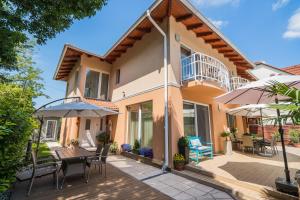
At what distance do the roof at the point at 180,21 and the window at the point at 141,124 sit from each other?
4.03m

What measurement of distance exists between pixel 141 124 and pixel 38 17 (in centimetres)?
631

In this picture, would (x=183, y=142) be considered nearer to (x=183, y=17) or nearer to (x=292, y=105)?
(x=292, y=105)

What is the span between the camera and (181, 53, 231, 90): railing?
659cm

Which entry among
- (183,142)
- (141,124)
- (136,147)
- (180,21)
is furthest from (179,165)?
(180,21)

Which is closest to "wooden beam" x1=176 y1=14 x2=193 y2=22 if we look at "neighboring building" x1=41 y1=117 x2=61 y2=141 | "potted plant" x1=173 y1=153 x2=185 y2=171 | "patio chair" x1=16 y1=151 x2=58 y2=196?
"potted plant" x1=173 y1=153 x2=185 y2=171

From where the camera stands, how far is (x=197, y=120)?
780cm

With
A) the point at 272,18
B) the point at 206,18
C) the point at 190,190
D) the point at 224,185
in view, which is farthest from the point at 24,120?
the point at 272,18

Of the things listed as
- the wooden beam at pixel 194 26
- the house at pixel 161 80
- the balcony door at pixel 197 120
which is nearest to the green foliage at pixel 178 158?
the house at pixel 161 80

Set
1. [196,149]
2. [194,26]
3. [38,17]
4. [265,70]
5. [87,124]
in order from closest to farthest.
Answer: [38,17]
[196,149]
[194,26]
[87,124]
[265,70]

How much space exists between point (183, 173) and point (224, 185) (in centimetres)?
143

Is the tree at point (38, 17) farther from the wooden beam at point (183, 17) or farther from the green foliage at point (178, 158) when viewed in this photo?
the green foliage at point (178, 158)

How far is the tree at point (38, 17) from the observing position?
4680 mm

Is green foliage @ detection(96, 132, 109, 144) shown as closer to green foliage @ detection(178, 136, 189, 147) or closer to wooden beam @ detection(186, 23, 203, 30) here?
green foliage @ detection(178, 136, 189, 147)

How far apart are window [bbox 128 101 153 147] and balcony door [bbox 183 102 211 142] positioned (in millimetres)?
1807
